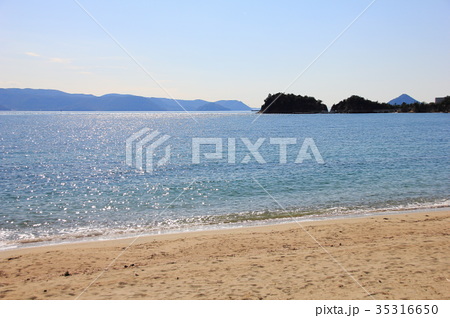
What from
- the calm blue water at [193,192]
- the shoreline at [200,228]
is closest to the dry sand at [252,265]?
the shoreline at [200,228]

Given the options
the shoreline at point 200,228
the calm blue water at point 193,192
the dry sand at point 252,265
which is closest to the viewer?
the dry sand at point 252,265

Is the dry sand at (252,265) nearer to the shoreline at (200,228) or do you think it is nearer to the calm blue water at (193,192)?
the shoreline at (200,228)

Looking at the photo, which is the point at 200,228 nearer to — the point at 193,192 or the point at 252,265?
the point at 252,265

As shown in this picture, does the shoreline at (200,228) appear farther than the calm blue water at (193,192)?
No

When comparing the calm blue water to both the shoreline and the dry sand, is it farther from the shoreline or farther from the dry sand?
A: the dry sand

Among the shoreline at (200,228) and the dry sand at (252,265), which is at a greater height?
the dry sand at (252,265)

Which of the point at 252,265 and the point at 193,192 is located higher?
the point at 252,265

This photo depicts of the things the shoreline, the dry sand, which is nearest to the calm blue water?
the shoreline

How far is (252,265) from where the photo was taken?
29.3 ft

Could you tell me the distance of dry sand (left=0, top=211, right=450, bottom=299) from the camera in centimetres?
713

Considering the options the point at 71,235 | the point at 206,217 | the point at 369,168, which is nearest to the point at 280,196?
the point at 206,217

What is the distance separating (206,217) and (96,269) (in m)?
6.89

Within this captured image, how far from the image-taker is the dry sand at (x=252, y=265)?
7.13 m

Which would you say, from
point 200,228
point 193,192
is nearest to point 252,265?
point 200,228
